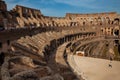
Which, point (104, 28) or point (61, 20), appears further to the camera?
point (61, 20)

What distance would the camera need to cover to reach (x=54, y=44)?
2909 cm

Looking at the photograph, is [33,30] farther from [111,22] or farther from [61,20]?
[111,22]

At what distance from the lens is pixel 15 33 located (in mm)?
24766

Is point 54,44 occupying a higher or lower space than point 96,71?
higher

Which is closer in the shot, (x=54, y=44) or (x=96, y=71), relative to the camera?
(x=96, y=71)

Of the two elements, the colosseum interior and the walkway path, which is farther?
the walkway path

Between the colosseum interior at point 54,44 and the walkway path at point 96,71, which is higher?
the colosseum interior at point 54,44

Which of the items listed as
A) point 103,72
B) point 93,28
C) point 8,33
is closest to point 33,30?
point 8,33

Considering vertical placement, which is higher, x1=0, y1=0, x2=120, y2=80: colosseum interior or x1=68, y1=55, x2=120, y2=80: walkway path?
x1=0, y1=0, x2=120, y2=80: colosseum interior

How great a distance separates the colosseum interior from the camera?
9.58m

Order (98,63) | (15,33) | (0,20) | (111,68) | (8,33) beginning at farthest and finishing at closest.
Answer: (0,20)
(15,33)
(8,33)
(98,63)
(111,68)

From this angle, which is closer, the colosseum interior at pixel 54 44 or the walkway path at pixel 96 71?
the colosseum interior at pixel 54 44

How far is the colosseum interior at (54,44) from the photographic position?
Result: 958 cm

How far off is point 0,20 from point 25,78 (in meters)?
27.8
